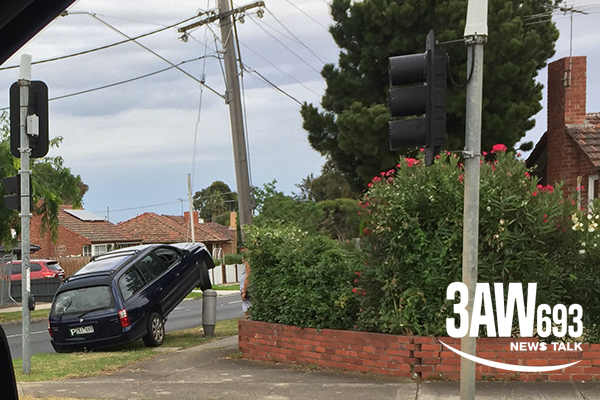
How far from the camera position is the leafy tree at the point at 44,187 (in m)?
25.0

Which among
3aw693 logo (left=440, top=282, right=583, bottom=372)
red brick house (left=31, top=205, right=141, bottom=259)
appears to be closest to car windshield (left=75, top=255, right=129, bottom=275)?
3aw693 logo (left=440, top=282, right=583, bottom=372)

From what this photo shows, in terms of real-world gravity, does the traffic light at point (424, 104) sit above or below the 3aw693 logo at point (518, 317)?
above

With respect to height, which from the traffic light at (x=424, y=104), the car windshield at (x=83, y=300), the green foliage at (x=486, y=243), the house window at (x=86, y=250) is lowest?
the house window at (x=86, y=250)

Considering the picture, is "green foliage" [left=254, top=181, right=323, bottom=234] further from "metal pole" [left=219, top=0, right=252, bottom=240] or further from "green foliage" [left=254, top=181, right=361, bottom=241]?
"metal pole" [left=219, top=0, right=252, bottom=240]

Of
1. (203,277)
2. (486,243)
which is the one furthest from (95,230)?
(486,243)

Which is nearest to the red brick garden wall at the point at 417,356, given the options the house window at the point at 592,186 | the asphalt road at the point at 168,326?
the asphalt road at the point at 168,326

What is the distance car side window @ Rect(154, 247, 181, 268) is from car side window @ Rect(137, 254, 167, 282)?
207 millimetres

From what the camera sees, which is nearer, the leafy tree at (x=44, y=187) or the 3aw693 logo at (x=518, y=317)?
the 3aw693 logo at (x=518, y=317)

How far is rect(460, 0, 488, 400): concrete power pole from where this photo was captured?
657cm

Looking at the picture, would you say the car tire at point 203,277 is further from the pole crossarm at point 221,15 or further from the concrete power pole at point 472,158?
the concrete power pole at point 472,158

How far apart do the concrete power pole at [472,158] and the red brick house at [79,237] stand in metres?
54.6

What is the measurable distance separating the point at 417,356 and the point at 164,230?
215 ft

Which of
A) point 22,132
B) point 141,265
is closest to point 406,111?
point 22,132

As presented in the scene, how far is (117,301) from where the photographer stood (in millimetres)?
15375
